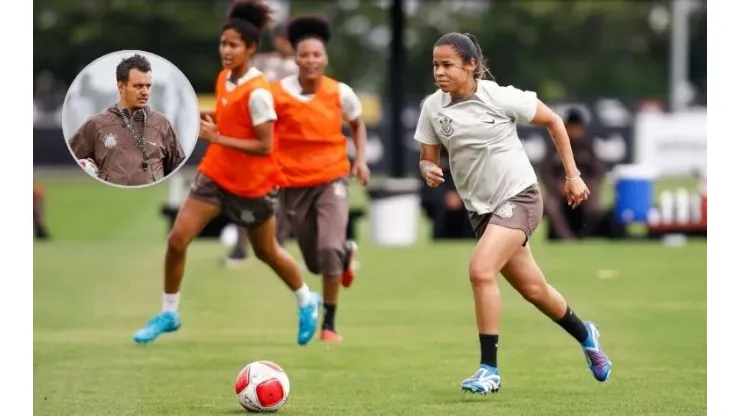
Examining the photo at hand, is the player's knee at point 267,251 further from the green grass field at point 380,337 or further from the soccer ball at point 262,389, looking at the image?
the soccer ball at point 262,389

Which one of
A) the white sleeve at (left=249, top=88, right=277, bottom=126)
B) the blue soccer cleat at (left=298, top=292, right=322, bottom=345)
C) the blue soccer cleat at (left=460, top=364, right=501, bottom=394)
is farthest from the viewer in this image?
the blue soccer cleat at (left=298, top=292, right=322, bottom=345)

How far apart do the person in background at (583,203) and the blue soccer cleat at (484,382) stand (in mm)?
11550

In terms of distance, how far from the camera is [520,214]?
9484 millimetres

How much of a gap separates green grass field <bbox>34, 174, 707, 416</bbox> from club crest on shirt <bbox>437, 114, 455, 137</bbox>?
1.40 meters

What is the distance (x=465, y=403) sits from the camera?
9117 millimetres

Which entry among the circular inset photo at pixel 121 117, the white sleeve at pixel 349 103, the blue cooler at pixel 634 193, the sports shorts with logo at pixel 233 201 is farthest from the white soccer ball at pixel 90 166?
the blue cooler at pixel 634 193

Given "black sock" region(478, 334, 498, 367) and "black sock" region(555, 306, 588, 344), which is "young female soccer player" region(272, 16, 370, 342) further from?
"black sock" region(478, 334, 498, 367)

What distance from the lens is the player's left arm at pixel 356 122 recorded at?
1227cm

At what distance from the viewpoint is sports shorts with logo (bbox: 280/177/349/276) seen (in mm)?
12273

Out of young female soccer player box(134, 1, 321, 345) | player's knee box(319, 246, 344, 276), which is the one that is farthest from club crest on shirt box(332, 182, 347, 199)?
young female soccer player box(134, 1, 321, 345)

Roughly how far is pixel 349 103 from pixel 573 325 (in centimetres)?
309

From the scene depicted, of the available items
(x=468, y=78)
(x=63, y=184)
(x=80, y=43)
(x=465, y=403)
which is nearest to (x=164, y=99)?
(x=468, y=78)

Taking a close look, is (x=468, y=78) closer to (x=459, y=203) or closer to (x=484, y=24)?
(x=459, y=203)

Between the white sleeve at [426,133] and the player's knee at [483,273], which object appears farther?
the white sleeve at [426,133]
